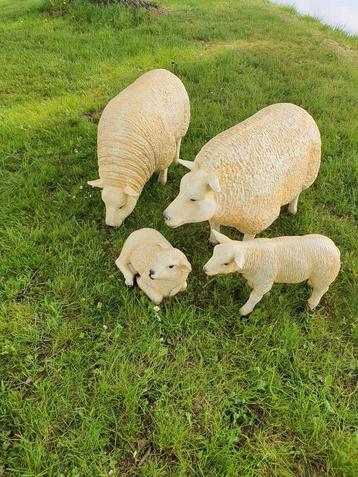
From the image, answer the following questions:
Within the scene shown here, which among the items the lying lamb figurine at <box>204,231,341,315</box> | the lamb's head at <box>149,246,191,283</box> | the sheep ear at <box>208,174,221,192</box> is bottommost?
the lamb's head at <box>149,246,191,283</box>

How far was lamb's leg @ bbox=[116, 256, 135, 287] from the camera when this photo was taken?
3484 millimetres

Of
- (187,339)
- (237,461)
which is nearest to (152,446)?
(237,461)

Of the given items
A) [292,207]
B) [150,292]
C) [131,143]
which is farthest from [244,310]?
[131,143]

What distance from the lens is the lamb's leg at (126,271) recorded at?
348 centimetres

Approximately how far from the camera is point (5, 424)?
270 centimetres

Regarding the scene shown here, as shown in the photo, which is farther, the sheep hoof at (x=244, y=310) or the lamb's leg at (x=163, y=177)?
the lamb's leg at (x=163, y=177)

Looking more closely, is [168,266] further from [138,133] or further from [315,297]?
[138,133]

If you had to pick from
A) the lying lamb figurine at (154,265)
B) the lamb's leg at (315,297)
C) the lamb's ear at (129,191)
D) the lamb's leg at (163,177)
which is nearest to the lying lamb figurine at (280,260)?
the lamb's leg at (315,297)

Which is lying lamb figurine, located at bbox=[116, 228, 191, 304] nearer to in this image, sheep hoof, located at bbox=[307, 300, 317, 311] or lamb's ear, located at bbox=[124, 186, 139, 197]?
lamb's ear, located at bbox=[124, 186, 139, 197]

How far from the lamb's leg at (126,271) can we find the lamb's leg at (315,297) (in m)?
1.64

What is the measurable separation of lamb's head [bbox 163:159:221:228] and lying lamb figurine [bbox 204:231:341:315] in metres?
0.25

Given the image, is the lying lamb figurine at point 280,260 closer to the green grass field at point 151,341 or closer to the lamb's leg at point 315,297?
the lamb's leg at point 315,297

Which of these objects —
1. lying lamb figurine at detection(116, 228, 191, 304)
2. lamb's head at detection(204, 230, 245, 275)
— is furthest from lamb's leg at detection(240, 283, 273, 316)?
lying lamb figurine at detection(116, 228, 191, 304)

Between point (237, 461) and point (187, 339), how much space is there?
98 centimetres
